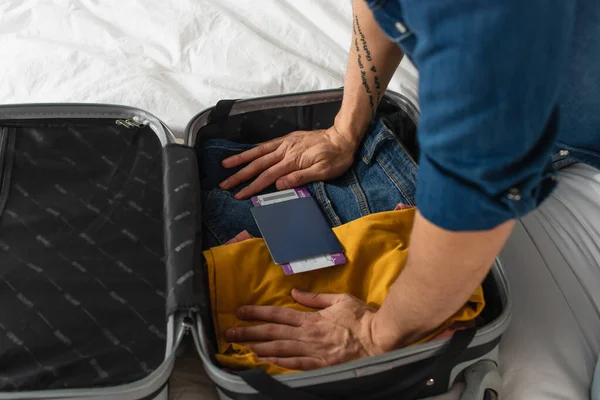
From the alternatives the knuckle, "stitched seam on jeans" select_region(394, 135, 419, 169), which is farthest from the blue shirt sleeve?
"stitched seam on jeans" select_region(394, 135, 419, 169)

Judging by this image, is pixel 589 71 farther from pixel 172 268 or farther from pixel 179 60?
pixel 179 60

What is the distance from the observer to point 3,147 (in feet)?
3.14

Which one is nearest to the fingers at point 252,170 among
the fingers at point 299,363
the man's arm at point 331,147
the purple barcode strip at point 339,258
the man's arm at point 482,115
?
the man's arm at point 331,147

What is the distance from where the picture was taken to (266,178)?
0.98 m

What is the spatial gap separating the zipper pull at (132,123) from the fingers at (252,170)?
0.17 m

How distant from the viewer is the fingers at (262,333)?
2.53 ft

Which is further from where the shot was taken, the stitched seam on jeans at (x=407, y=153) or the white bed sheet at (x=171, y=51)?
the white bed sheet at (x=171, y=51)

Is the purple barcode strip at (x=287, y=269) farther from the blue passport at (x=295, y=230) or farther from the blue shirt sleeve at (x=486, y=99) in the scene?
the blue shirt sleeve at (x=486, y=99)

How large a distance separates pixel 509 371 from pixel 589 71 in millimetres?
386

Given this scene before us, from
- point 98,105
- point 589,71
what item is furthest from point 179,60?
point 589,71

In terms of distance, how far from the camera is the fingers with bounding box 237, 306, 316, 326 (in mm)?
788

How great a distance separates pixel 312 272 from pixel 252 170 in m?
0.22

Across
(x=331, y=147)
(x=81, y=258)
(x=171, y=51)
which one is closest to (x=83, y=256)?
(x=81, y=258)

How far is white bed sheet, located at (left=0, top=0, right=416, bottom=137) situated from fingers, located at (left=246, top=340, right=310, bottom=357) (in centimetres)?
49
